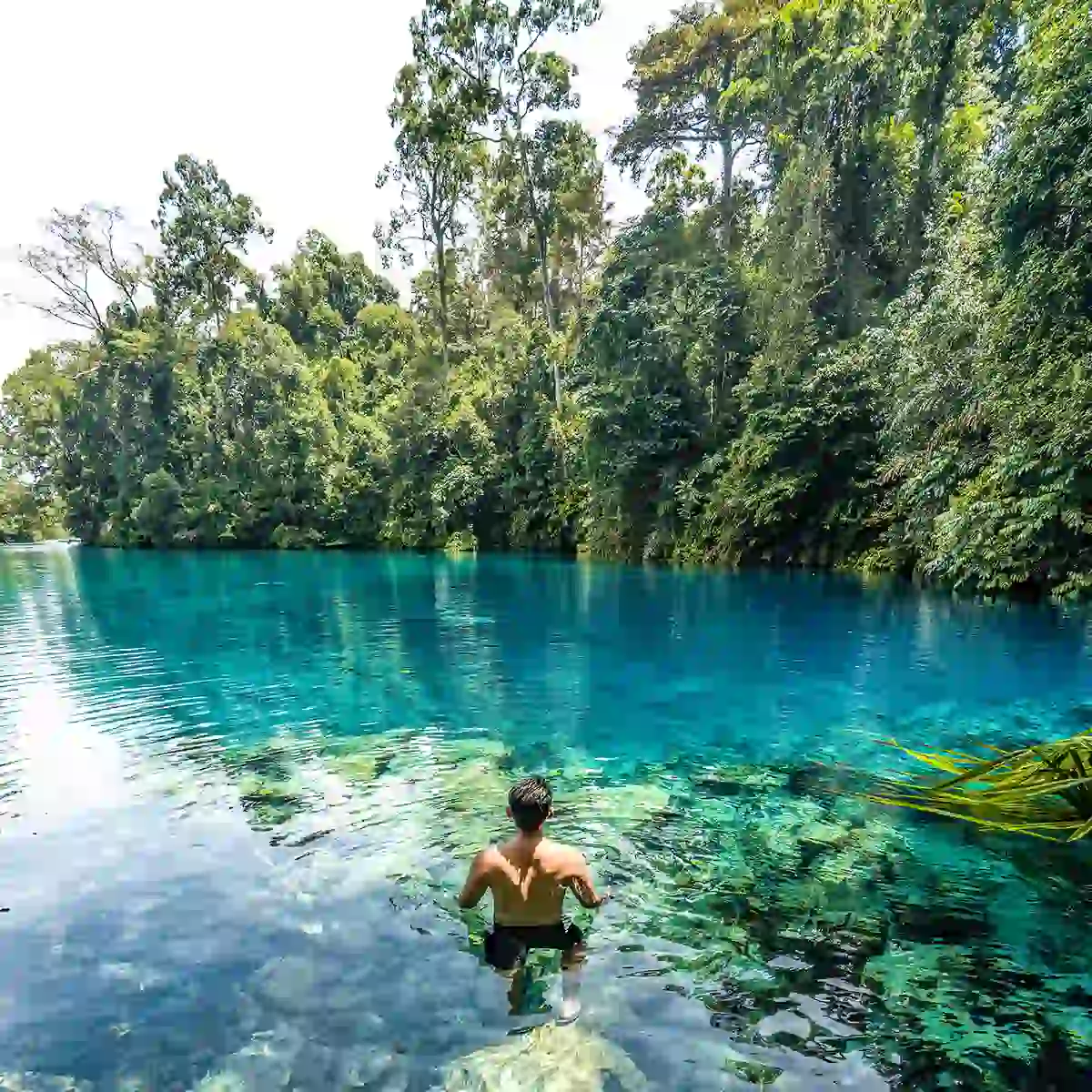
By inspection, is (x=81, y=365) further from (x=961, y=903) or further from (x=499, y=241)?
(x=961, y=903)

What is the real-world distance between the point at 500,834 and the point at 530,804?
2368 mm

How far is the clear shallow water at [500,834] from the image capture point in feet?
12.3

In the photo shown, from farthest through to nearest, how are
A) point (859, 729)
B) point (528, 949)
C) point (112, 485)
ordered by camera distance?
point (112, 485), point (859, 729), point (528, 949)

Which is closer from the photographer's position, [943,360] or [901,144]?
[943,360]

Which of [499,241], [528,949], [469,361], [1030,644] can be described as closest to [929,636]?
[1030,644]

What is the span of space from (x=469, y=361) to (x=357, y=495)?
9.13 m

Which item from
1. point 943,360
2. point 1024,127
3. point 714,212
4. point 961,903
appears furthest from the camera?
point 714,212

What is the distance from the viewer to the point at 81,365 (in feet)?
181

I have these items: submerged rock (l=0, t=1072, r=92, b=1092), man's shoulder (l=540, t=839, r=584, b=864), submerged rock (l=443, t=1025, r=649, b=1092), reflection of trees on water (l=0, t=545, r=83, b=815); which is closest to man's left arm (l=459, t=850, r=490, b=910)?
man's shoulder (l=540, t=839, r=584, b=864)

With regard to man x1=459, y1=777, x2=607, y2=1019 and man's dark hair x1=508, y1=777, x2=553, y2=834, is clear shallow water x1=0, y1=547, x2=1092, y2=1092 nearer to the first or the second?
Answer: man x1=459, y1=777, x2=607, y2=1019

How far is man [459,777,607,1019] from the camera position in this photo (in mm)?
4359

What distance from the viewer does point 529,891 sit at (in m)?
4.38

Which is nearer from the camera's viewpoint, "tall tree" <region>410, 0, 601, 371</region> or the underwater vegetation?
the underwater vegetation

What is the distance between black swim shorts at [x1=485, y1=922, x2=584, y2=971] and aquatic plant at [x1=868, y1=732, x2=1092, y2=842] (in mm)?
2257
